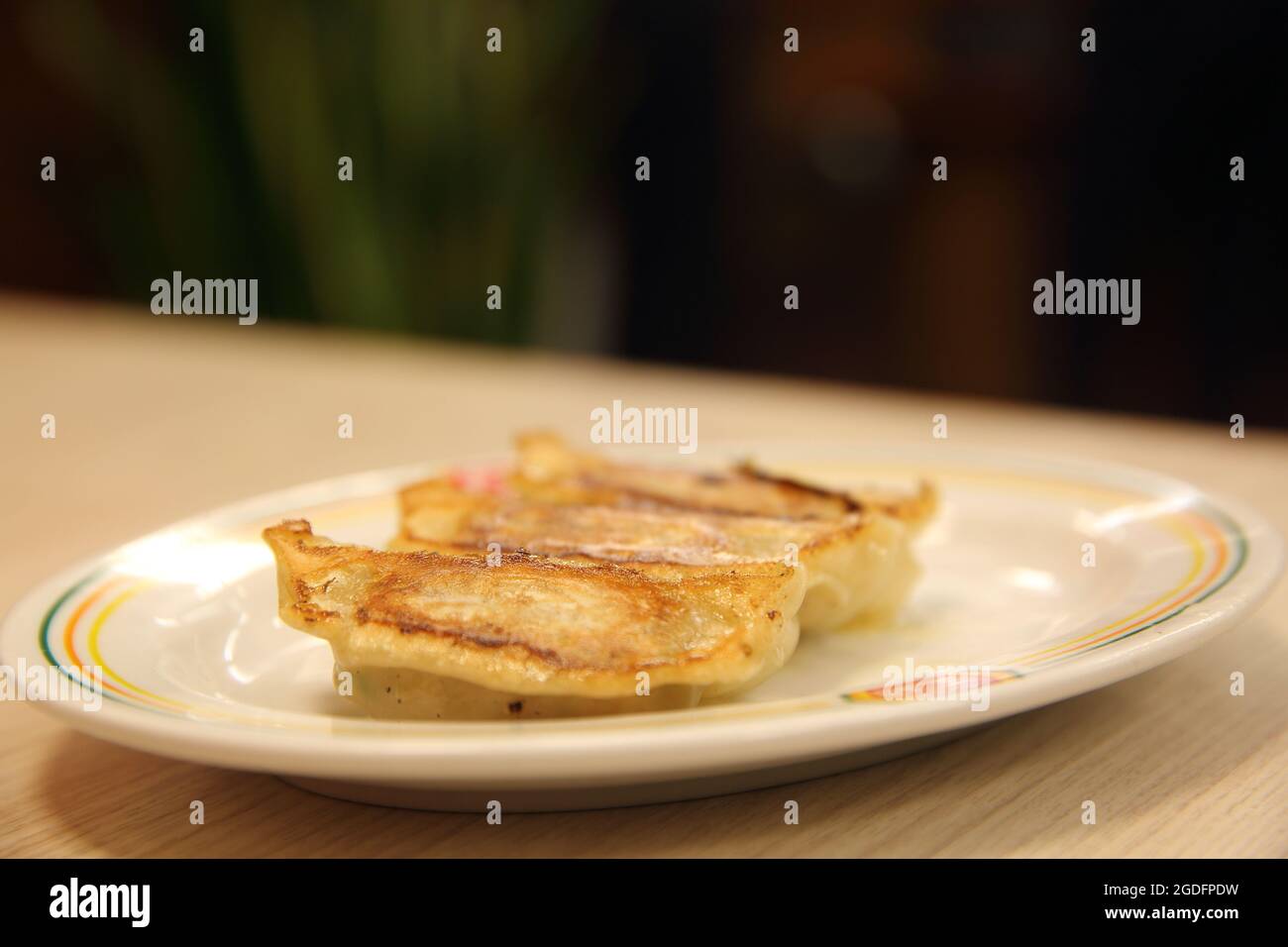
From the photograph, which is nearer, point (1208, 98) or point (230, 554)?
point (230, 554)

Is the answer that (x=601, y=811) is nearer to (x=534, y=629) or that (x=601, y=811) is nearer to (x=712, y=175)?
(x=534, y=629)

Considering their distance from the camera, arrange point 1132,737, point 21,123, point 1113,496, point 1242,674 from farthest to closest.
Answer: point 21,123
point 1113,496
point 1242,674
point 1132,737

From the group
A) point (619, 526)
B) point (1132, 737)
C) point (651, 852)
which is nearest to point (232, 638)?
point (619, 526)

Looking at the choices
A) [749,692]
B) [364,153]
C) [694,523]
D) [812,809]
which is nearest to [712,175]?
[364,153]

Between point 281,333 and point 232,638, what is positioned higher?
point 281,333

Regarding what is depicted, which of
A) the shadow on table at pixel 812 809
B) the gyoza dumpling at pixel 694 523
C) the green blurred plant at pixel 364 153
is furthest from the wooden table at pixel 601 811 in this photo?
the green blurred plant at pixel 364 153

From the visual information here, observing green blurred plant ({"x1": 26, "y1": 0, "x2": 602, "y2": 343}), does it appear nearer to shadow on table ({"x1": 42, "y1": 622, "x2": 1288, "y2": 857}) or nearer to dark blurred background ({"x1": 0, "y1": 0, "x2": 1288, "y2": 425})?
dark blurred background ({"x1": 0, "y1": 0, "x2": 1288, "y2": 425})

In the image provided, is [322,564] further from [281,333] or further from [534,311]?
[534,311]
